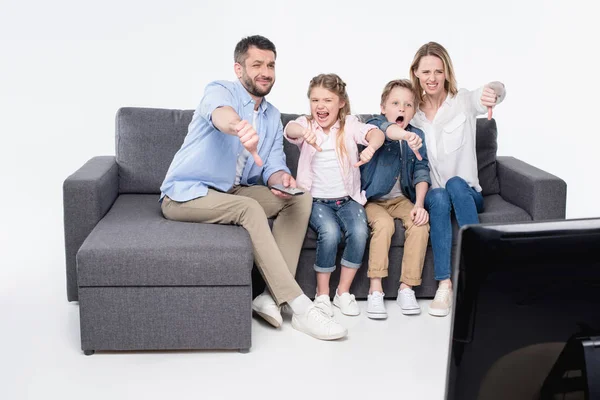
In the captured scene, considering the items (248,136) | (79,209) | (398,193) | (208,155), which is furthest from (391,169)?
(79,209)

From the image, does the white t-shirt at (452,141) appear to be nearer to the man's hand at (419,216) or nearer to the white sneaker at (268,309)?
the man's hand at (419,216)

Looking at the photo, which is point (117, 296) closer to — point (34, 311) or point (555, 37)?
point (34, 311)

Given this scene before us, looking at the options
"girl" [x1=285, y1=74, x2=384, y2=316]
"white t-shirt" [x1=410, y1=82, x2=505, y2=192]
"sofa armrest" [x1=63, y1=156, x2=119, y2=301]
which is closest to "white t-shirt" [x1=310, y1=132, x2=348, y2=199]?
"girl" [x1=285, y1=74, x2=384, y2=316]

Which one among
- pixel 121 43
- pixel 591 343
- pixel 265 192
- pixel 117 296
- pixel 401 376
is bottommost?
pixel 401 376

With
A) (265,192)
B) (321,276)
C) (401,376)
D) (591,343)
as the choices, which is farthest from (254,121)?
(591,343)

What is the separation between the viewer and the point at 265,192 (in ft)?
11.2

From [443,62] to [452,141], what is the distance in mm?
340

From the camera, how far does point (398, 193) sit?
361cm

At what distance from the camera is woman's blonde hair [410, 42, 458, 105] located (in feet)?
11.7

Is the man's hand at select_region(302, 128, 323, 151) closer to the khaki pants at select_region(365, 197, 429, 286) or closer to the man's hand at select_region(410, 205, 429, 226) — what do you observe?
the khaki pants at select_region(365, 197, 429, 286)

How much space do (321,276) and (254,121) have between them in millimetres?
689

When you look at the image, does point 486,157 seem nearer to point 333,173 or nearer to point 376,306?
point 333,173

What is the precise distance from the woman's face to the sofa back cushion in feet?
2.02

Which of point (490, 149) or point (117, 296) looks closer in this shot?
point (117, 296)
